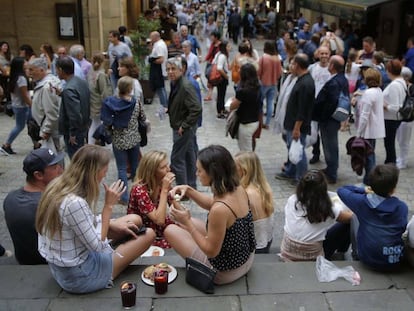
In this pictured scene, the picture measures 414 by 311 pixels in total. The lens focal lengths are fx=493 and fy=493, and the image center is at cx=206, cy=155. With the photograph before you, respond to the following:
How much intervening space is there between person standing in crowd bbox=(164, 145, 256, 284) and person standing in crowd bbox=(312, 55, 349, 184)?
3681 mm

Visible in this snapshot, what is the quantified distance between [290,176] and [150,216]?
353cm

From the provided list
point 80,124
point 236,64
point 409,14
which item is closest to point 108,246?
point 80,124

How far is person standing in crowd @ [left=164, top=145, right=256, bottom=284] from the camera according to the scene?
11.1ft

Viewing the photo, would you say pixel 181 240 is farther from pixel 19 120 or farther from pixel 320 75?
pixel 19 120

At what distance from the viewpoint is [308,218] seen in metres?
4.01

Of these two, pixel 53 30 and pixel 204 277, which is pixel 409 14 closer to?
pixel 53 30

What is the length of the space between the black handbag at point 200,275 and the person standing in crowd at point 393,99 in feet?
15.2

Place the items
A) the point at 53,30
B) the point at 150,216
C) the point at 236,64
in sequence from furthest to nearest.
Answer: the point at 53,30
the point at 236,64
the point at 150,216

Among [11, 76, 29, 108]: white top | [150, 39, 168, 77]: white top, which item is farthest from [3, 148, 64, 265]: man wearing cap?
[150, 39, 168, 77]: white top

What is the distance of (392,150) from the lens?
745 centimetres

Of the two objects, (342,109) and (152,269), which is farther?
(342,109)

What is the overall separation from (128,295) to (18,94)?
580 cm

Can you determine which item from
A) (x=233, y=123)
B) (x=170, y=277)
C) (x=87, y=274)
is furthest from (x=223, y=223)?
(x=233, y=123)

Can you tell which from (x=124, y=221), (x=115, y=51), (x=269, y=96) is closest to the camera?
(x=124, y=221)
